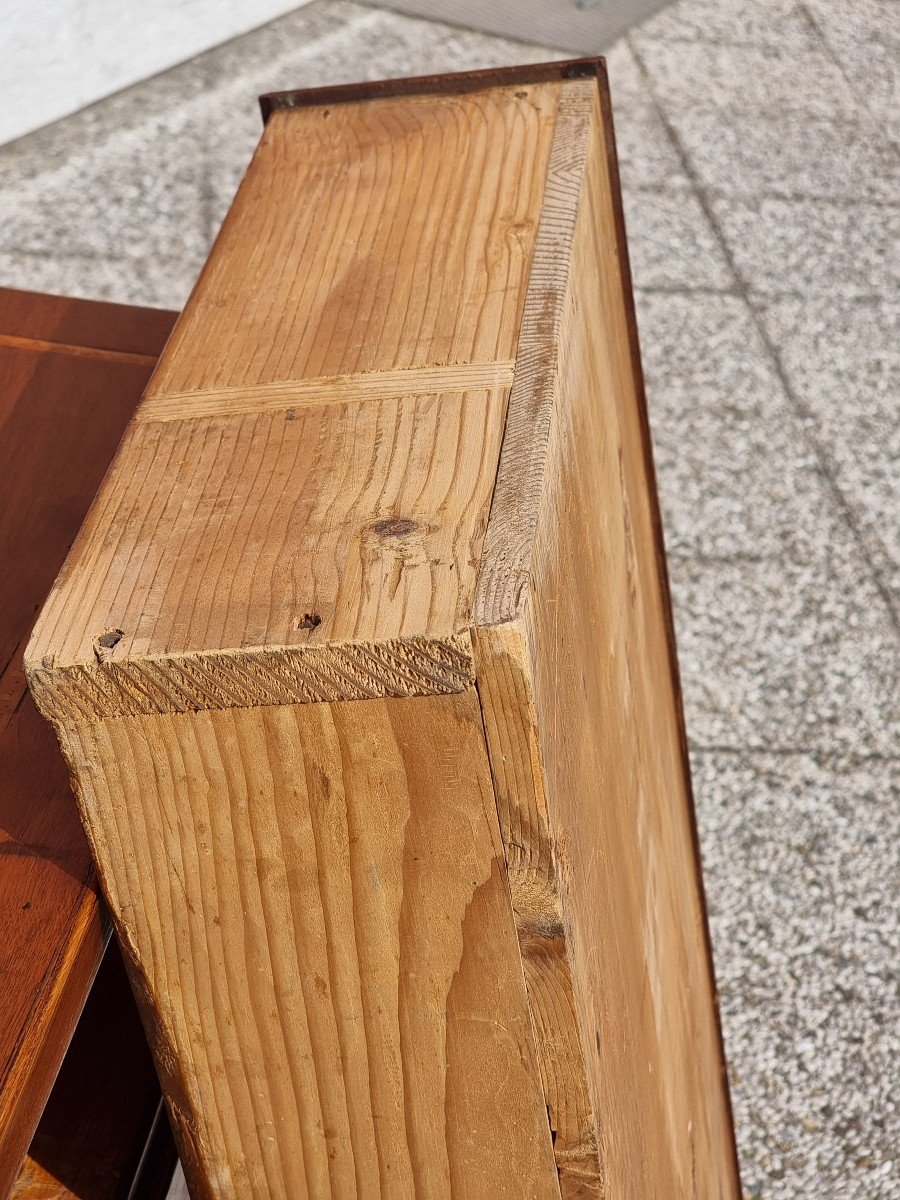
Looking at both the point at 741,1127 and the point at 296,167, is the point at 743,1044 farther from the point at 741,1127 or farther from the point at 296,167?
the point at 296,167

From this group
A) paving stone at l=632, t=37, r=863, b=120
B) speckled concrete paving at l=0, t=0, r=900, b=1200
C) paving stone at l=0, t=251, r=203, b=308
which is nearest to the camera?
speckled concrete paving at l=0, t=0, r=900, b=1200

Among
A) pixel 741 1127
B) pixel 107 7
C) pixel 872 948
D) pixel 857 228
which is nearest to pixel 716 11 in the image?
pixel 857 228

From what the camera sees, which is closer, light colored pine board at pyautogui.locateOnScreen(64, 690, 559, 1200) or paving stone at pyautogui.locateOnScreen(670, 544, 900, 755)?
light colored pine board at pyautogui.locateOnScreen(64, 690, 559, 1200)

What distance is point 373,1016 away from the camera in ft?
2.27

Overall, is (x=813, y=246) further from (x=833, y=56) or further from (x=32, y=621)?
(x=32, y=621)

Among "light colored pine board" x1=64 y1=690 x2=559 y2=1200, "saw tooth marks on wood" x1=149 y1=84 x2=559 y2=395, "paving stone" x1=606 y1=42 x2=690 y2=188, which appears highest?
"saw tooth marks on wood" x1=149 y1=84 x2=559 y2=395

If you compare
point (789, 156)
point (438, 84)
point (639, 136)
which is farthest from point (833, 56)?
point (438, 84)

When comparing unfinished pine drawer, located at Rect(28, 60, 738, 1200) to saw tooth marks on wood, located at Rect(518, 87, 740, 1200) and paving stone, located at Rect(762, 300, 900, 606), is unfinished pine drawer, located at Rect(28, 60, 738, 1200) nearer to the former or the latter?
saw tooth marks on wood, located at Rect(518, 87, 740, 1200)

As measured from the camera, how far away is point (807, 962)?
2043 mm

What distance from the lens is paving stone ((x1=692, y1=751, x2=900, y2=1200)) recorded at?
72.3 inches

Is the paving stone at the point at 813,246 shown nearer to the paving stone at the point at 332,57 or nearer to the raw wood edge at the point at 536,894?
the paving stone at the point at 332,57

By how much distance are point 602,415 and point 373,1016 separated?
0.55m

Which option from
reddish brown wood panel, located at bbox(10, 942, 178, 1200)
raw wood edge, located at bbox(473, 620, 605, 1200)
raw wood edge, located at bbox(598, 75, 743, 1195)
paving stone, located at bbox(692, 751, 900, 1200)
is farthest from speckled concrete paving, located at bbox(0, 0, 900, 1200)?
raw wood edge, located at bbox(473, 620, 605, 1200)

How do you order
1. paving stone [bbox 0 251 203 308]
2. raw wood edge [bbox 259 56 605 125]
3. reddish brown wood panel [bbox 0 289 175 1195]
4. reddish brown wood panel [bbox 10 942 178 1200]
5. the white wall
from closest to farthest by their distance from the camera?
1. reddish brown wood panel [bbox 0 289 175 1195]
2. reddish brown wood panel [bbox 10 942 178 1200]
3. raw wood edge [bbox 259 56 605 125]
4. paving stone [bbox 0 251 203 308]
5. the white wall
